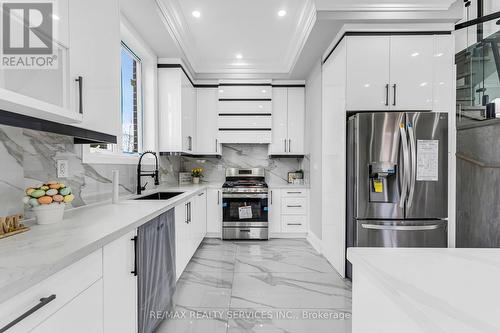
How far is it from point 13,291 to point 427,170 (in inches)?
117

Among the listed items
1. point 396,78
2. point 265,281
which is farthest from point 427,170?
point 265,281

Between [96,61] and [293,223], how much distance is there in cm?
348

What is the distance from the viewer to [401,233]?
93.9 inches

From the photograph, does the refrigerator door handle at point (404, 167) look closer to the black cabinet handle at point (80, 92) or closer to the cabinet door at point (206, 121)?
the black cabinet handle at point (80, 92)

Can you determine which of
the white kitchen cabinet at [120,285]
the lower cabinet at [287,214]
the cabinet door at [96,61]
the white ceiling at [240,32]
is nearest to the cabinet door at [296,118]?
the white ceiling at [240,32]

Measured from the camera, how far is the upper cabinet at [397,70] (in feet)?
8.34

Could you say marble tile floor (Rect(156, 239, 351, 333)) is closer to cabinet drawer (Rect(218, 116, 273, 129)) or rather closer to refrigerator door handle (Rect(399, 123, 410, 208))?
refrigerator door handle (Rect(399, 123, 410, 208))

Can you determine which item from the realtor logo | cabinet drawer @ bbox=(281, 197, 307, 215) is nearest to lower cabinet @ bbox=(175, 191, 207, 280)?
cabinet drawer @ bbox=(281, 197, 307, 215)

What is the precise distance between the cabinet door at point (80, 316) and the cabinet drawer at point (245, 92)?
3.68m

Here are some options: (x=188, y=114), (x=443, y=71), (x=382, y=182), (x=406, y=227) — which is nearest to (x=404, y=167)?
(x=382, y=182)

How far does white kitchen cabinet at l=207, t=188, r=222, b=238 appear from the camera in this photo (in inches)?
159

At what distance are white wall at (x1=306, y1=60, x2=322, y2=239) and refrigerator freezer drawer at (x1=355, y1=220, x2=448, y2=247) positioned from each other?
1019 millimetres

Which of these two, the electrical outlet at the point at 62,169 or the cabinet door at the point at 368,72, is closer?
the electrical outlet at the point at 62,169

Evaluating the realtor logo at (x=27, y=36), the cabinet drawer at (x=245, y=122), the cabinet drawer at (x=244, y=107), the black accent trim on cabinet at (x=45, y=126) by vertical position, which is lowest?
the black accent trim on cabinet at (x=45, y=126)
